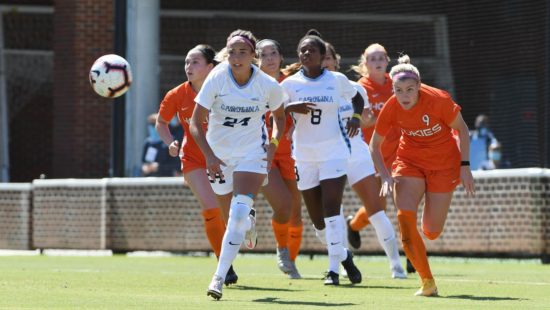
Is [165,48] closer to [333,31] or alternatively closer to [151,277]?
[333,31]

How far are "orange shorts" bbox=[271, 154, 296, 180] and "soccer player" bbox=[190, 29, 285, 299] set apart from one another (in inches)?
90.6

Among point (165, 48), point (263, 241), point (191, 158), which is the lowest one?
point (263, 241)

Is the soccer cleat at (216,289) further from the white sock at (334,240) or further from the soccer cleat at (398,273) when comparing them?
the soccer cleat at (398,273)

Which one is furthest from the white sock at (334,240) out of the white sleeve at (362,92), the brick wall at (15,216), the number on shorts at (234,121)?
the brick wall at (15,216)

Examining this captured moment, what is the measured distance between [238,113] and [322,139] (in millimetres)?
1719

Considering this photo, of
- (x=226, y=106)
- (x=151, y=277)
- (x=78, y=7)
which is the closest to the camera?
(x=226, y=106)

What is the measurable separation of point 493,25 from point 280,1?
162 inches

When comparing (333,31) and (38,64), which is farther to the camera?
(38,64)

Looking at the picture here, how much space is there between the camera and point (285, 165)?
12.8 meters

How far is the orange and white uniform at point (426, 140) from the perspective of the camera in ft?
34.0

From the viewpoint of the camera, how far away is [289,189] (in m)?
12.8

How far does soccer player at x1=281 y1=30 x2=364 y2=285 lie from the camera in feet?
37.9

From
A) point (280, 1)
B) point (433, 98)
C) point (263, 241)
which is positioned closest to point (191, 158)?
point (433, 98)

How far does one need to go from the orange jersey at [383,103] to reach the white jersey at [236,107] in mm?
3392
